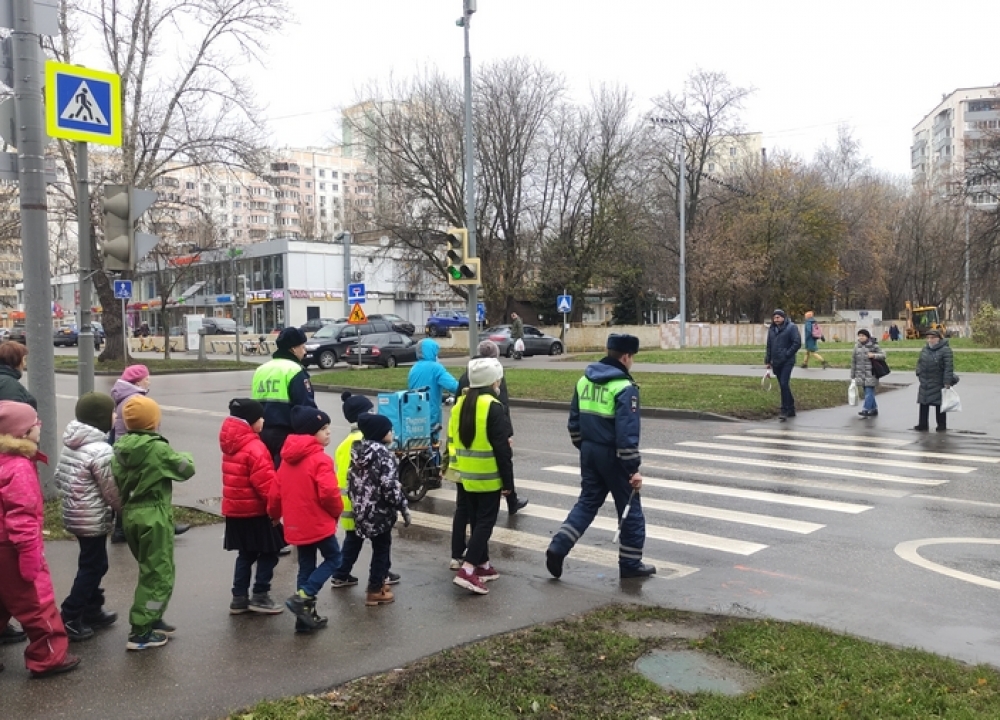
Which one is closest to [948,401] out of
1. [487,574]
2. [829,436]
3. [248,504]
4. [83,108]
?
[829,436]

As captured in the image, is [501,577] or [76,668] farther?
[501,577]

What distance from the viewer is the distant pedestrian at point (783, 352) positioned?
1541cm

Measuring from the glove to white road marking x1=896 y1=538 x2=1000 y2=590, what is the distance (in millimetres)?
5844

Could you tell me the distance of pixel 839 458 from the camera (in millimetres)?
11617

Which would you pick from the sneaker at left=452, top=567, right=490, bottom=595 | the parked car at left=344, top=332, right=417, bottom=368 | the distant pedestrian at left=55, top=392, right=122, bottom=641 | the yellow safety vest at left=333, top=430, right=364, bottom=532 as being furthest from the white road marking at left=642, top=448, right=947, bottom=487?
the parked car at left=344, top=332, right=417, bottom=368

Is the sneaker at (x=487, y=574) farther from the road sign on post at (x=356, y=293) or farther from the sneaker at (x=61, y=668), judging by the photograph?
the road sign on post at (x=356, y=293)

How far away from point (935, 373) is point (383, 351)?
839 inches

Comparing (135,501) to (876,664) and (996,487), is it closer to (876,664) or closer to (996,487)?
(876,664)

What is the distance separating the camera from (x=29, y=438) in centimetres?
459

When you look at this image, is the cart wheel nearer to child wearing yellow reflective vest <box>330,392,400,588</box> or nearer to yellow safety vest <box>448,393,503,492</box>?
child wearing yellow reflective vest <box>330,392,400,588</box>

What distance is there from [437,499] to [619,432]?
3.77 m

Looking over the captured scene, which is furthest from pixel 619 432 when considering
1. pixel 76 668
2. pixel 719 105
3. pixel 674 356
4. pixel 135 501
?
pixel 719 105

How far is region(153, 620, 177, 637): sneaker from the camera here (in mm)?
5031

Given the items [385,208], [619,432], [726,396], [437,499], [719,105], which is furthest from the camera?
[719,105]
